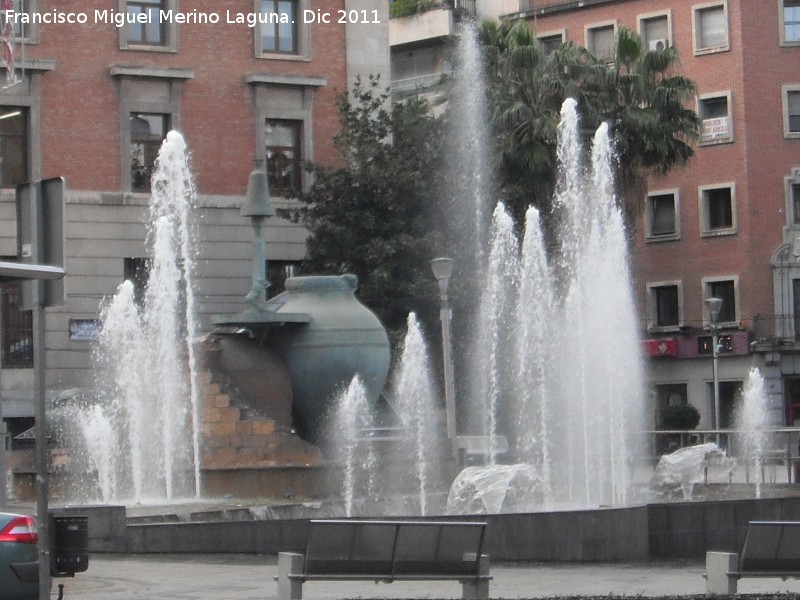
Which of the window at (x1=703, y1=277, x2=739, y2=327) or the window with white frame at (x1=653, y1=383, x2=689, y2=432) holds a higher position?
the window at (x1=703, y1=277, x2=739, y2=327)

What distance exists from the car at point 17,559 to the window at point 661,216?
139 feet

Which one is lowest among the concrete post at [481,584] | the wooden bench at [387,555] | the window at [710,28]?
the concrete post at [481,584]

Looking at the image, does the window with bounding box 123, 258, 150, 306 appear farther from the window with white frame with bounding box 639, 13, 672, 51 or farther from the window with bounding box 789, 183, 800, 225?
the window with bounding box 789, 183, 800, 225

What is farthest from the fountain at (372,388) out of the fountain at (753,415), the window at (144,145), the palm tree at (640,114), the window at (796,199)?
the window at (796,199)

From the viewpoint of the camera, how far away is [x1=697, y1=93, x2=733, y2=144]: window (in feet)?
170

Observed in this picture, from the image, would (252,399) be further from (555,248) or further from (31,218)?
(31,218)

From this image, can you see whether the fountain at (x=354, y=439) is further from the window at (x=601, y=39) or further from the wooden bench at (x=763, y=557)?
the window at (x=601, y=39)

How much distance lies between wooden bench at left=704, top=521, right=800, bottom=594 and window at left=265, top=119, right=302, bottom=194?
26.0 m

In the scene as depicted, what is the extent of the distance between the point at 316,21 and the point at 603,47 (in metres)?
17.6

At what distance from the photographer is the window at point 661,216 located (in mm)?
53406

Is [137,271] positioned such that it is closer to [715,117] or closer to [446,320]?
[446,320]

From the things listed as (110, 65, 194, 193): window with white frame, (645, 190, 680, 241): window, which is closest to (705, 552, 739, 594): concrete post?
(110, 65, 194, 193): window with white frame

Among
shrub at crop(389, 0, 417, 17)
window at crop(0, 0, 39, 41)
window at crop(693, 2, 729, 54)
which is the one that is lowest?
window at crop(0, 0, 39, 41)

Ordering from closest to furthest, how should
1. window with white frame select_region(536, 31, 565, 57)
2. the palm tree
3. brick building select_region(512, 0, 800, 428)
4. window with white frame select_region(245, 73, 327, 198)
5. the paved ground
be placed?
the paved ground, window with white frame select_region(245, 73, 327, 198), the palm tree, brick building select_region(512, 0, 800, 428), window with white frame select_region(536, 31, 565, 57)
